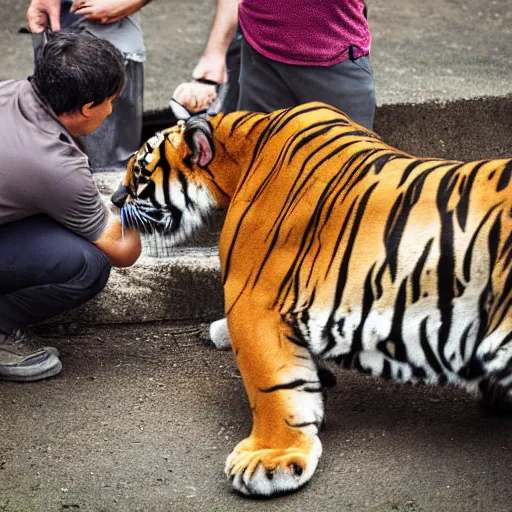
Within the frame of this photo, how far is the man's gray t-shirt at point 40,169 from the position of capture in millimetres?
3301

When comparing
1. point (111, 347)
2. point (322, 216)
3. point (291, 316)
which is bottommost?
point (111, 347)

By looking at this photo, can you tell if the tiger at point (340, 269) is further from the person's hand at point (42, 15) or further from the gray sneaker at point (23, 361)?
the person's hand at point (42, 15)

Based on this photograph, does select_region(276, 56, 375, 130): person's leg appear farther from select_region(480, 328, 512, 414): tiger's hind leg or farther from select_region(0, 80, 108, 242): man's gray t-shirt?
select_region(480, 328, 512, 414): tiger's hind leg

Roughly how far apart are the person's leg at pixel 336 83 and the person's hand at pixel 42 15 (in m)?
1.13

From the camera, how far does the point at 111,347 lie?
4.00 meters

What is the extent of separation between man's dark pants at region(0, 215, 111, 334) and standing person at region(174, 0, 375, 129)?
0.75m

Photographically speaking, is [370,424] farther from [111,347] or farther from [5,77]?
[5,77]

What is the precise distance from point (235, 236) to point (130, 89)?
5.51 feet

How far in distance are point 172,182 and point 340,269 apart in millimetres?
715

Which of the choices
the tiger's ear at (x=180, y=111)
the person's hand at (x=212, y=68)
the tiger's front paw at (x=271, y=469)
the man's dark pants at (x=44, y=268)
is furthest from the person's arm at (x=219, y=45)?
the tiger's front paw at (x=271, y=469)

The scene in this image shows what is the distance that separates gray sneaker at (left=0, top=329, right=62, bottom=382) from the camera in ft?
12.1

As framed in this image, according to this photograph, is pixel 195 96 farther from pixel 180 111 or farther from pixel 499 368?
pixel 499 368

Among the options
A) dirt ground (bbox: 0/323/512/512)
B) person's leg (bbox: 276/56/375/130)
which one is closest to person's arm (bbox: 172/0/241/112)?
person's leg (bbox: 276/56/375/130)

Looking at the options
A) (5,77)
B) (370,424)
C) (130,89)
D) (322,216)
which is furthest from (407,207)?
(5,77)
